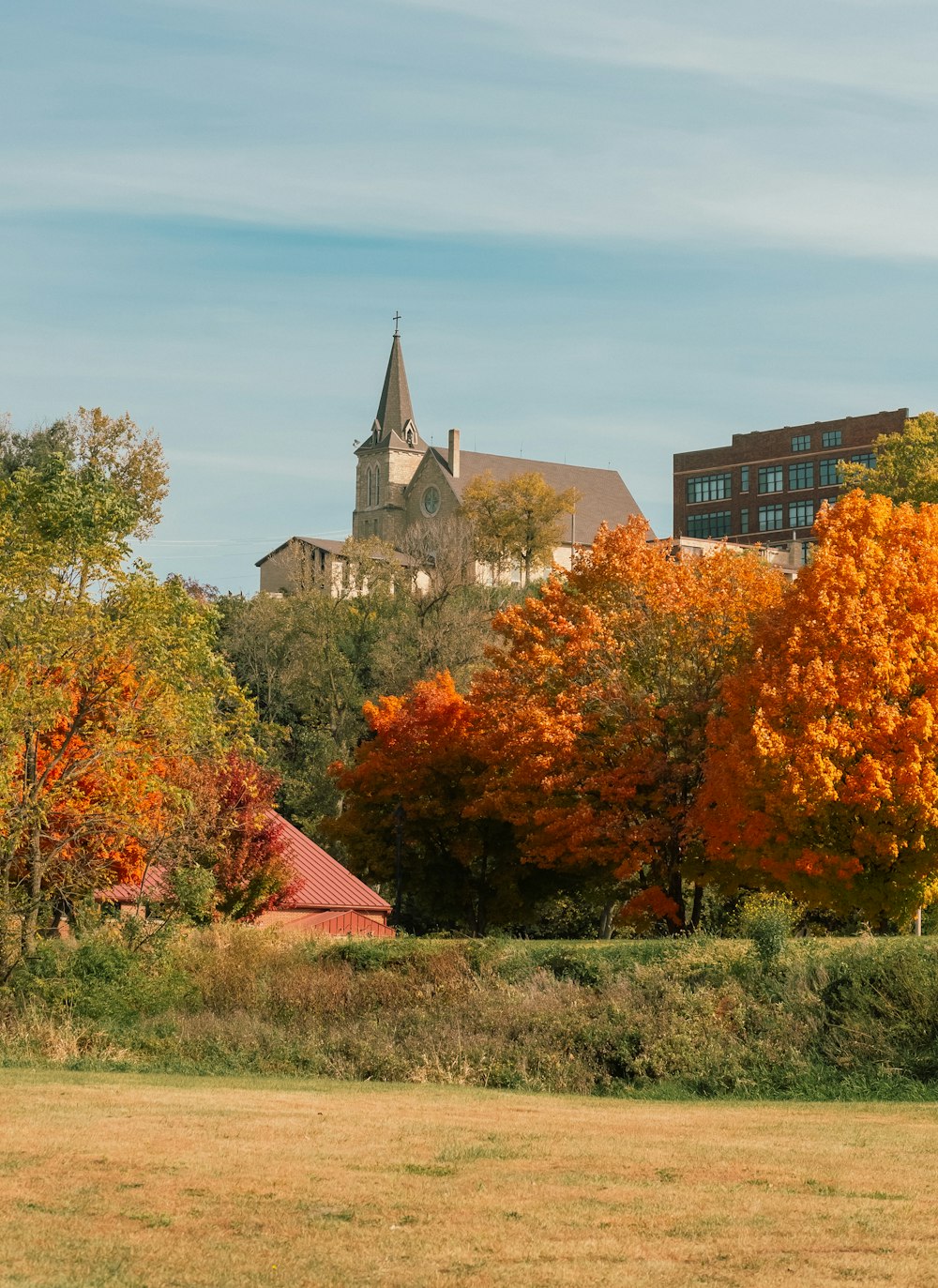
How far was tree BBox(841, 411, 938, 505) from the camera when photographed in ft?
195

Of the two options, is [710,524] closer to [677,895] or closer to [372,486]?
[372,486]

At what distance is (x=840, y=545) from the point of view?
38969 mm

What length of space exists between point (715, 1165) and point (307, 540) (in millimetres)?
114399

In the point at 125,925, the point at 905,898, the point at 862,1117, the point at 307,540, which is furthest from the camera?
the point at 307,540

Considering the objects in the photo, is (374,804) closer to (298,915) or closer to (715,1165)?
(298,915)

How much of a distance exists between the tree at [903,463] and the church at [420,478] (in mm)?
77207

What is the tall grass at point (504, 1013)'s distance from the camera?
21594 millimetres

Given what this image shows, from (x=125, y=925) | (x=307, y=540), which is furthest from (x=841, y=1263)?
(x=307, y=540)

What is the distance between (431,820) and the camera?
53.6 m

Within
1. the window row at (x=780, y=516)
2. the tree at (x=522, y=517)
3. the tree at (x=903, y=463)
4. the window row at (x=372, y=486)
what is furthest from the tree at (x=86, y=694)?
the window row at (x=372, y=486)

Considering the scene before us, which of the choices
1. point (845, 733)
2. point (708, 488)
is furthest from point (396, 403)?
point (845, 733)

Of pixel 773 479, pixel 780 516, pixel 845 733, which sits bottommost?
pixel 845 733

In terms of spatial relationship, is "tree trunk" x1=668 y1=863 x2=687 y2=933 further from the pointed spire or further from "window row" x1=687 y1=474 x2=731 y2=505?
the pointed spire

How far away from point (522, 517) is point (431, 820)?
65.4 m
